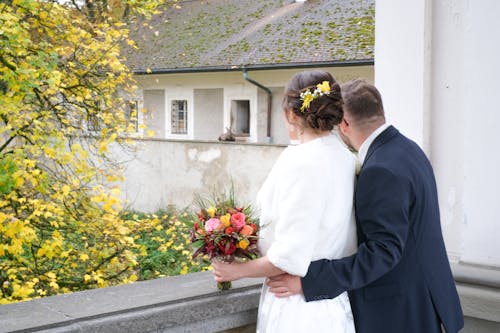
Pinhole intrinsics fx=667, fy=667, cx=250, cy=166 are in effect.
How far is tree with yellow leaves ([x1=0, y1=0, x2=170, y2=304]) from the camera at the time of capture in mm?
5840

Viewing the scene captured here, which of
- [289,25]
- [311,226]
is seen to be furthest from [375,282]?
[289,25]

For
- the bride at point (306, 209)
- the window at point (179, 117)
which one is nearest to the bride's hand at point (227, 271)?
the bride at point (306, 209)

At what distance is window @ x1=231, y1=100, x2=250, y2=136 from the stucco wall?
3459 mm

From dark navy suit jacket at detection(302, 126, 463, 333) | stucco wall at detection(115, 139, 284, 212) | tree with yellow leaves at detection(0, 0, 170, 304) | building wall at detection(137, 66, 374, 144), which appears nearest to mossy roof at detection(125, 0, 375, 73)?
building wall at detection(137, 66, 374, 144)

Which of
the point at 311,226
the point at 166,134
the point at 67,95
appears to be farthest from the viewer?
the point at 166,134

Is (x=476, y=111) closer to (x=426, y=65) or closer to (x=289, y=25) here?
(x=426, y=65)

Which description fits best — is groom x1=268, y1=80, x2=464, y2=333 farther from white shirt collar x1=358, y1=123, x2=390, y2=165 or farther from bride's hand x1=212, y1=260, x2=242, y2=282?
bride's hand x1=212, y1=260, x2=242, y2=282

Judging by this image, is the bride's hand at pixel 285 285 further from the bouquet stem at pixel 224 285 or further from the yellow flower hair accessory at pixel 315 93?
the yellow flower hair accessory at pixel 315 93

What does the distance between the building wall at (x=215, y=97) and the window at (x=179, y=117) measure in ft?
0.56

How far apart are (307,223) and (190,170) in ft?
48.2

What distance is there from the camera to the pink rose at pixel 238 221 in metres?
2.28

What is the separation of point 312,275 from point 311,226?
20cm

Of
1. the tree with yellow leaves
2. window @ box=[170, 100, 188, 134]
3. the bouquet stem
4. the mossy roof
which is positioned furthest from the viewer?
window @ box=[170, 100, 188, 134]

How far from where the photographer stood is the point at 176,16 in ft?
81.8
